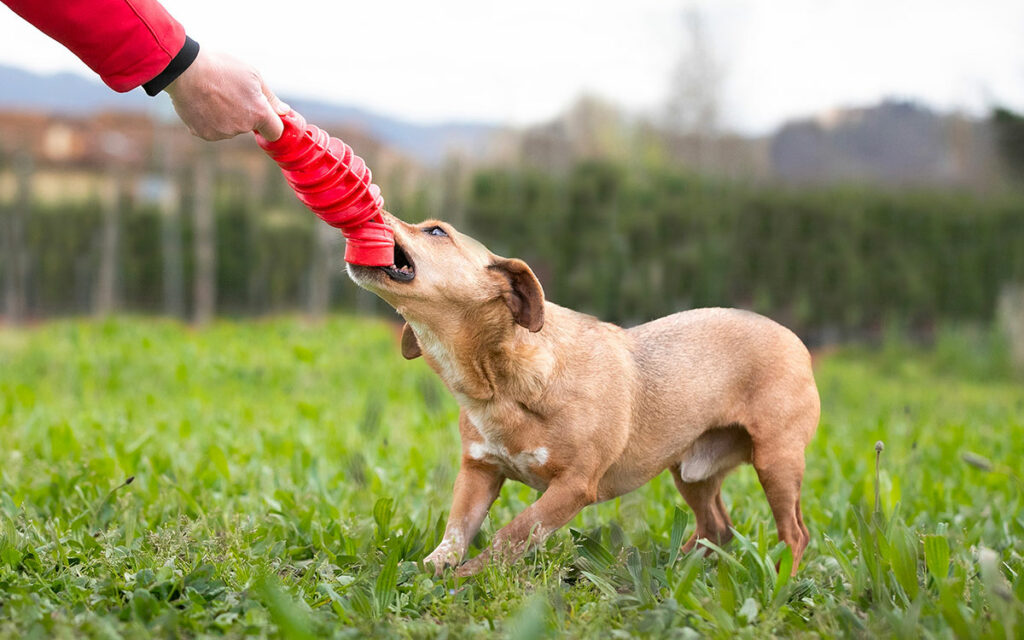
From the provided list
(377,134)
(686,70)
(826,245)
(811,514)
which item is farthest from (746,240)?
(811,514)

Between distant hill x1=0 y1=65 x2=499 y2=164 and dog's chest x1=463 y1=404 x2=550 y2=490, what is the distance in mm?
7246

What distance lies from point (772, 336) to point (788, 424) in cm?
36

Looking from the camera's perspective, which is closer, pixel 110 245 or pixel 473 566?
pixel 473 566

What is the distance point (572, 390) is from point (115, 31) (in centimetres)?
187

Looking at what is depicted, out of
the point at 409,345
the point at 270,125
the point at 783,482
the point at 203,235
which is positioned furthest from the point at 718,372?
the point at 203,235

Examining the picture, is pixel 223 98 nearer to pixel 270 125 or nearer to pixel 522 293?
pixel 270 125

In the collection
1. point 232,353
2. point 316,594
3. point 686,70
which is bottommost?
point 232,353

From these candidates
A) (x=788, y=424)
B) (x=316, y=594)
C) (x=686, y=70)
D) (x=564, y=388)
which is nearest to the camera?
(x=316, y=594)

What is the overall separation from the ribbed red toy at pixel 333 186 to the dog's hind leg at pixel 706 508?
5.65ft

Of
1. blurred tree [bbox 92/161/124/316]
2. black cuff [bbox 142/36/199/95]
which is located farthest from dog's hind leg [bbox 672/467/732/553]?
blurred tree [bbox 92/161/124/316]

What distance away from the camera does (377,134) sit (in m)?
16.4

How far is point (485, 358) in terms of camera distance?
3367 mm

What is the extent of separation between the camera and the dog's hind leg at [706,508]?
407cm

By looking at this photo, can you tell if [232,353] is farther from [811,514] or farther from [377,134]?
[377,134]
